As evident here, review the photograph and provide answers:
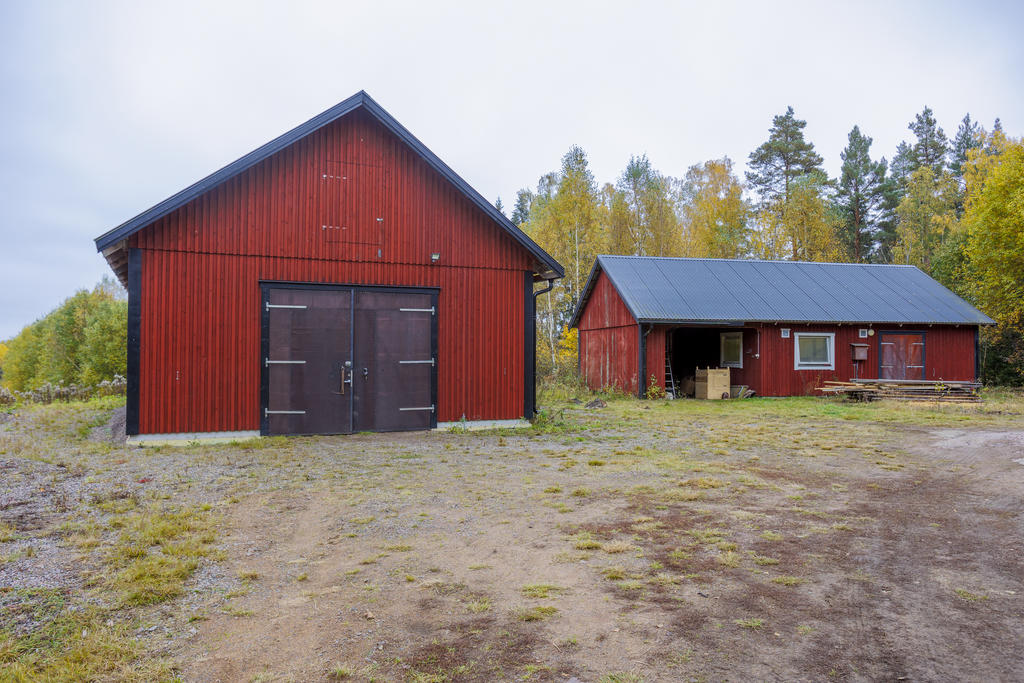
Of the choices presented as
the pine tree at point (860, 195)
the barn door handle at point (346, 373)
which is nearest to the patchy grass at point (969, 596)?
the barn door handle at point (346, 373)

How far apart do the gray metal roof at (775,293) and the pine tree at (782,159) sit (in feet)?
60.3

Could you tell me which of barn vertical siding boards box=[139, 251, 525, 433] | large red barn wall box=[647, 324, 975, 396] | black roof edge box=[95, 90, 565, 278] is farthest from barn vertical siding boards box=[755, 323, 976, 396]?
barn vertical siding boards box=[139, 251, 525, 433]

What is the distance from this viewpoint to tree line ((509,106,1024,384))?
2394 cm

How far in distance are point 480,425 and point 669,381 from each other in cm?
1112

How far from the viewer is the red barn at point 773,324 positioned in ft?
64.4

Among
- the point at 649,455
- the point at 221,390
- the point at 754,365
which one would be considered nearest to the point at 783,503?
the point at 649,455

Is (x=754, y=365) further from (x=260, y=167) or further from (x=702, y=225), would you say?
(x=702, y=225)

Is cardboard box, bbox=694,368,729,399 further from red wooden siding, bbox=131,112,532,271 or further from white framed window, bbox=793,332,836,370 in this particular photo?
red wooden siding, bbox=131,112,532,271

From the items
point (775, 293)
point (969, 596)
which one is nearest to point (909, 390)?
point (775, 293)

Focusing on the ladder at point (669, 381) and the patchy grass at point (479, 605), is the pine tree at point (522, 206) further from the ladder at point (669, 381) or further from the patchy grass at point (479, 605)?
the patchy grass at point (479, 605)

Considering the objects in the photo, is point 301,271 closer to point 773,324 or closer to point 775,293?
point 773,324

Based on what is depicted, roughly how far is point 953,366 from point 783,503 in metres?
20.1

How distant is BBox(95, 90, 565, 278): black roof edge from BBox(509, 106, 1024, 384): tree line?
16.2 m

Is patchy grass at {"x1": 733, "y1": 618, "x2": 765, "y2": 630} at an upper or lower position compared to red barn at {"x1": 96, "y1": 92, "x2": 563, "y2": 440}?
lower
